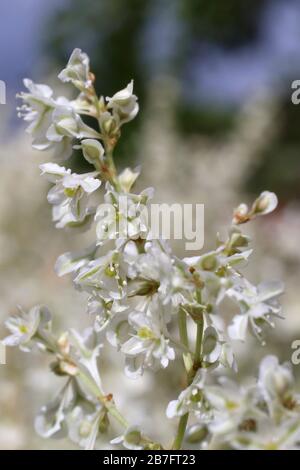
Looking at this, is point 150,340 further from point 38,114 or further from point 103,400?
point 38,114

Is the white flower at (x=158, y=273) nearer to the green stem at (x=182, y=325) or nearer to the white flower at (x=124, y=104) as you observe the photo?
the green stem at (x=182, y=325)

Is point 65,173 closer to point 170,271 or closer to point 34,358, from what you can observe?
point 170,271

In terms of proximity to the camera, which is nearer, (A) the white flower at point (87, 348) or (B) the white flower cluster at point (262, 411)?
(B) the white flower cluster at point (262, 411)

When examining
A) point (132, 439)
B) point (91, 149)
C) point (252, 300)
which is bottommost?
point (132, 439)

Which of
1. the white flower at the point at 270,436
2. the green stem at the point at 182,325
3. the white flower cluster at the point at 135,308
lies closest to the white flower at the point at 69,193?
the white flower cluster at the point at 135,308

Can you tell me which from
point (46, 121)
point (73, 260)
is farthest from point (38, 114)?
point (73, 260)

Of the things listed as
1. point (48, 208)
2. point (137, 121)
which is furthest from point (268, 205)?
point (137, 121)
